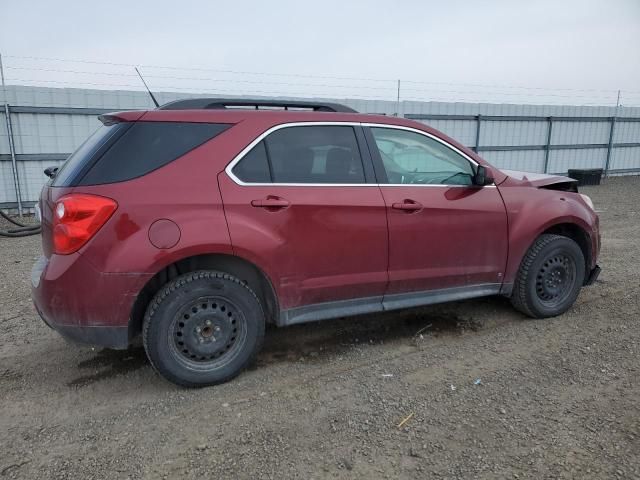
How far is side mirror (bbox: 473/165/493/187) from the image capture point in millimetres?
3832

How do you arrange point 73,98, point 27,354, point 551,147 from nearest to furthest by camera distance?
1. point 27,354
2. point 73,98
3. point 551,147

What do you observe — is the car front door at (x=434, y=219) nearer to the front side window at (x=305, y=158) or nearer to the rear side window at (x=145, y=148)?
the front side window at (x=305, y=158)

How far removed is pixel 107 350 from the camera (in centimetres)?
380

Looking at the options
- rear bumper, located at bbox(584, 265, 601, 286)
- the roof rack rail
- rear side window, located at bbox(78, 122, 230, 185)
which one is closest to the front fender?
rear bumper, located at bbox(584, 265, 601, 286)

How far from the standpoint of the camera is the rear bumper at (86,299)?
9.37 ft

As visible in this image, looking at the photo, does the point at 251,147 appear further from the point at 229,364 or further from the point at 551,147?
the point at 551,147

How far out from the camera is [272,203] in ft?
10.4

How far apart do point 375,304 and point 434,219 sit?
775mm

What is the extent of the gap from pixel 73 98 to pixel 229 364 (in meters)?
8.63

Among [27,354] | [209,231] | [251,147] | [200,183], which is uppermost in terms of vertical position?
[251,147]

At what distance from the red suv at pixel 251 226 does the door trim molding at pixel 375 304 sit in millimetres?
12

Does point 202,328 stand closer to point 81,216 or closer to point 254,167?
point 81,216

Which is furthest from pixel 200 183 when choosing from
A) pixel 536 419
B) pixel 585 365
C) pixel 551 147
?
pixel 551 147

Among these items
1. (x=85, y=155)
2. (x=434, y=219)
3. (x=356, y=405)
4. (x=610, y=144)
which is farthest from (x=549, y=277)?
(x=610, y=144)
